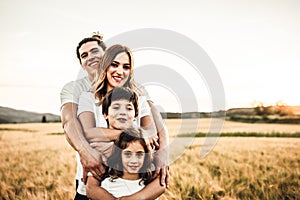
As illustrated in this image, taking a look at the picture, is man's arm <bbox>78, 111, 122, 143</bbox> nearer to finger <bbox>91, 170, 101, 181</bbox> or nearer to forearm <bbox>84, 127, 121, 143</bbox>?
forearm <bbox>84, 127, 121, 143</bbox>

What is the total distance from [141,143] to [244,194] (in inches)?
51.5

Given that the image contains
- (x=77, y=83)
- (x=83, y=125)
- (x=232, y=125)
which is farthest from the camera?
(x=232, y=125)

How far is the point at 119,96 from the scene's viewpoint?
1929mm

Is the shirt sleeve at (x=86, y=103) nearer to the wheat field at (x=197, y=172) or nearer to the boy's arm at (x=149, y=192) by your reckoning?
the boy's arm at (x=149, y=192)

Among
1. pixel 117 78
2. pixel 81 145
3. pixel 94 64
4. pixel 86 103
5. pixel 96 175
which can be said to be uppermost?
pixel 94 64

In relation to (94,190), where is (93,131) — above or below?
above

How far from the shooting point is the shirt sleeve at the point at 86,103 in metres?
1.90

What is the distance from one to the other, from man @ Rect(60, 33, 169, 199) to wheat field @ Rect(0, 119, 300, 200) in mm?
393

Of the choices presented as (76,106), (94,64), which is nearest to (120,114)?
(76,106)

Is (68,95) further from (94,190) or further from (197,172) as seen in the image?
(197,172)

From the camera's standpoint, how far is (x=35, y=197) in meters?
2.71

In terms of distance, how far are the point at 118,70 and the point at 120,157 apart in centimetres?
47

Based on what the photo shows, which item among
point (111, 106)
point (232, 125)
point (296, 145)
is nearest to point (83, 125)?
point (111, 106)

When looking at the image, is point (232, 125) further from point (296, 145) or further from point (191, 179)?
point (191, 179)
